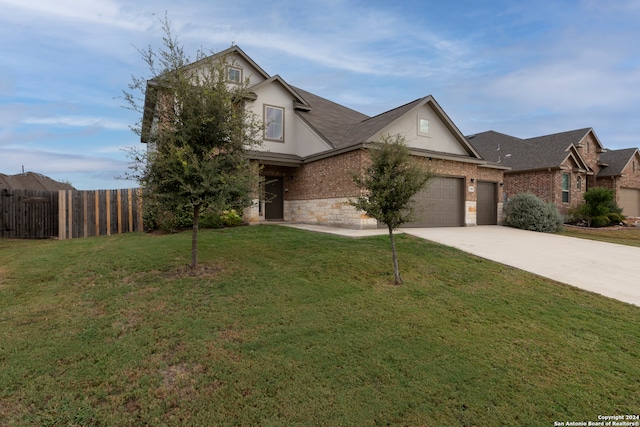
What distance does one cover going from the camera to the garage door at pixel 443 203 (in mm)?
14781

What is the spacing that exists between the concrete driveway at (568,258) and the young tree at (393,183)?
4.09 metres

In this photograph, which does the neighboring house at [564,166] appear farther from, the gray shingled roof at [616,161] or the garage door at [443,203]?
the garage door at [443,203]

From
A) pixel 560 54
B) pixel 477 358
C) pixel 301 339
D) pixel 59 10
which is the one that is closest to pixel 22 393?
pixel 301 339

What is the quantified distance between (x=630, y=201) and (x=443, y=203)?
23.9 meters

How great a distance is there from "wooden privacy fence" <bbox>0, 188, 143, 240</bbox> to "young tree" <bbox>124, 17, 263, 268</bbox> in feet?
23.8

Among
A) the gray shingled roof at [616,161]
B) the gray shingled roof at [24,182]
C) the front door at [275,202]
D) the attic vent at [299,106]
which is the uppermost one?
the attic vent at [299,106]

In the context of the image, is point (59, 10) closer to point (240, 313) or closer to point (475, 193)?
point (240, 313)

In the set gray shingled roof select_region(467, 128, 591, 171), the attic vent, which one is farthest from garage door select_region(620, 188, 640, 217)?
the attic vent

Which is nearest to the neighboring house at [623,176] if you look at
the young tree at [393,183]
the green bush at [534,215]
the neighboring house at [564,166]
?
the neighboring house at [564,166]

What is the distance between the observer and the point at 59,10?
8539 millimetres

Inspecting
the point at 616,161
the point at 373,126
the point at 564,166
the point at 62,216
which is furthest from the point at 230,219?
the point at 616,161

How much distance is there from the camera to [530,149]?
2358 centimetres

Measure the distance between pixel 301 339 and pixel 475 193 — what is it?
14956 millimetres

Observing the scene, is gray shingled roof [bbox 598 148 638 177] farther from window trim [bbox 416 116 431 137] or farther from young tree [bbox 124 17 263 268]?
young tree [bbox 124 17 263 268]
